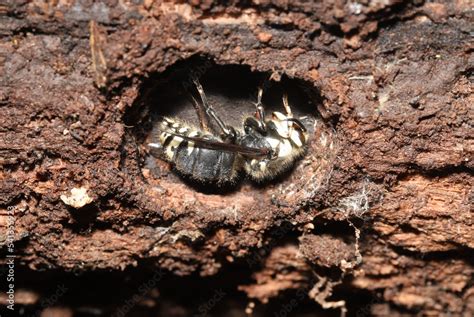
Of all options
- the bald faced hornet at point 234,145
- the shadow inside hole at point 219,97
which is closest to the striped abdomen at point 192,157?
the bald faced hornet at point 234,145

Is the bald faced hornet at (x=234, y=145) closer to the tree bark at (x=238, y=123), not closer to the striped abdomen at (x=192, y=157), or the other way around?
the striped abdomen at (x=192, y=157)

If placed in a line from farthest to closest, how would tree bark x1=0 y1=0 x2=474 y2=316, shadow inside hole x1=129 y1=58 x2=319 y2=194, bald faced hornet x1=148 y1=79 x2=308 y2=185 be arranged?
bald faced hornet x1=148 y1=79 x2=308 y2=185
shadow inside hole x1=129 y1=58 x2=319 y2=194
tree bark x1=0 y1=0 x2=474 y2=316

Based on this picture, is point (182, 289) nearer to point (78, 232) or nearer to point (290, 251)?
point (290, 251)

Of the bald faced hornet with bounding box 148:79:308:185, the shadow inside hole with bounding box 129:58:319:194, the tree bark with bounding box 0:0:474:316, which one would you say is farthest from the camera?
the bald faced hornet with bounding box 148:79:308:185

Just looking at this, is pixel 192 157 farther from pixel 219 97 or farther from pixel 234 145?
pixel 219 97

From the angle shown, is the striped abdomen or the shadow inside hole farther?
the striped abdomen

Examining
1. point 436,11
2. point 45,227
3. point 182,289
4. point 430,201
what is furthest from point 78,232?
point 436,11

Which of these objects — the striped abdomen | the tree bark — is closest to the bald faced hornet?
the striped abdomen

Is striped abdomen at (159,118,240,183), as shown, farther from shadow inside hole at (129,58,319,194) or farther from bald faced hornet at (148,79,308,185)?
shadow inside hole at (129,58,319,194)

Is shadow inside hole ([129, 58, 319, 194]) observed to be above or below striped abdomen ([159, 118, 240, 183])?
above
